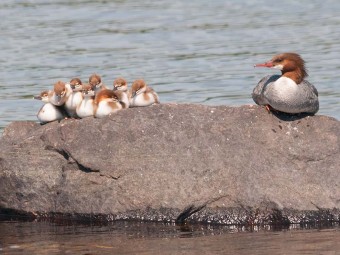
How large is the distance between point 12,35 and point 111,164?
12330 millimetres

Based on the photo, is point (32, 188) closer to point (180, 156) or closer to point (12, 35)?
point (180, 156)

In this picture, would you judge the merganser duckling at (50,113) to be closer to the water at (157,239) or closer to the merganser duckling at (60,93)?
the merganser duckling at (60,93)

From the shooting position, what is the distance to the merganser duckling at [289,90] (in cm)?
1059

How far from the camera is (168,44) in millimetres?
21188

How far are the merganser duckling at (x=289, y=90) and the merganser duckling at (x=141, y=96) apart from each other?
1186 millimetres

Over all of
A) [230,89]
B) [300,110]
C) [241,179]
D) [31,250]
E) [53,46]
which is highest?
[53,46]

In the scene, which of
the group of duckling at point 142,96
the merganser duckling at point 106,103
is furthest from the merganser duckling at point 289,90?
the merganser duckling at point 106,103

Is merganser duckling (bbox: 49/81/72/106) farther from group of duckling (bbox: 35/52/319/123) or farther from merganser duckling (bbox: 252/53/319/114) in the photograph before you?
merganser duckling (bbox: 252/53/319/114)

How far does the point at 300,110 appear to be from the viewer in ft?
35.0

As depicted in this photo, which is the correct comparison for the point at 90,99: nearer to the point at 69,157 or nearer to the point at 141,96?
the point at 141,96

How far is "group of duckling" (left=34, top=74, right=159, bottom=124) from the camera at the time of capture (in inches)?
432

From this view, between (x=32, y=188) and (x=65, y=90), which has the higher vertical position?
(x=65, y=90)

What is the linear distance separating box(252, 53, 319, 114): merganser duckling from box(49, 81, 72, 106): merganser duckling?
2.02 m

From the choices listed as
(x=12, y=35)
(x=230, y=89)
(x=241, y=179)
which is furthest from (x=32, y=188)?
(x=12, y=35)
